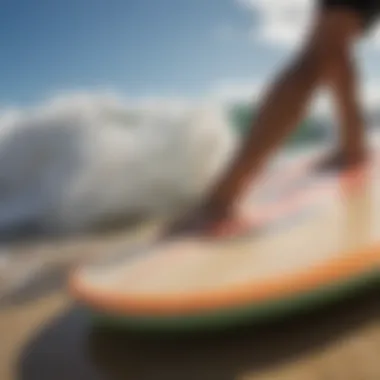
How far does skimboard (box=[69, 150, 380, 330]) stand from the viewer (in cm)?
80

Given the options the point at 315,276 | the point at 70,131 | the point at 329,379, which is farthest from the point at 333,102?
the point at 70,131

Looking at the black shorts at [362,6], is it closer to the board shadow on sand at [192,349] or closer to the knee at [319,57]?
the knee at [319,57]

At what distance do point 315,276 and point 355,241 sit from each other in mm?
85

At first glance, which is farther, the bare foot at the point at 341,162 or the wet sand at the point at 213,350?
the bare foot at the point at 341,162

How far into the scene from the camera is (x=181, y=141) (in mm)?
1567

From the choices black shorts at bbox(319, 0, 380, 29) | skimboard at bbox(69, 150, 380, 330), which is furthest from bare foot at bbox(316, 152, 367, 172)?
black shorts at bbox(319, 0, 380, 29)

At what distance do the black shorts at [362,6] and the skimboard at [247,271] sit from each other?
259 mm

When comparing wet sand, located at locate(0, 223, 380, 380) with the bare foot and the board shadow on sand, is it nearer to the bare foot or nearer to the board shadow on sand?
the board shadow on sand

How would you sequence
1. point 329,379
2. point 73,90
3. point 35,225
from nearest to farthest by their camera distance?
point 329,379
point 35,225
point 73,90

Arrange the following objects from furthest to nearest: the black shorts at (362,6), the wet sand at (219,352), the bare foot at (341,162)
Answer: the bare foot at (341,162), the black shorts at (362,6), the wet sand at (219,352)

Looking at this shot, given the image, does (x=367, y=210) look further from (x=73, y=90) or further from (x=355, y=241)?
(x=73, y=90)

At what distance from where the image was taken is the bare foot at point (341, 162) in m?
1.11

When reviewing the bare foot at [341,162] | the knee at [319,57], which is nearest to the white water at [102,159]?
the bare foot at [341,162]

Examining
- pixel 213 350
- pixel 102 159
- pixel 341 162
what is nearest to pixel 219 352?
pixel 213 350
